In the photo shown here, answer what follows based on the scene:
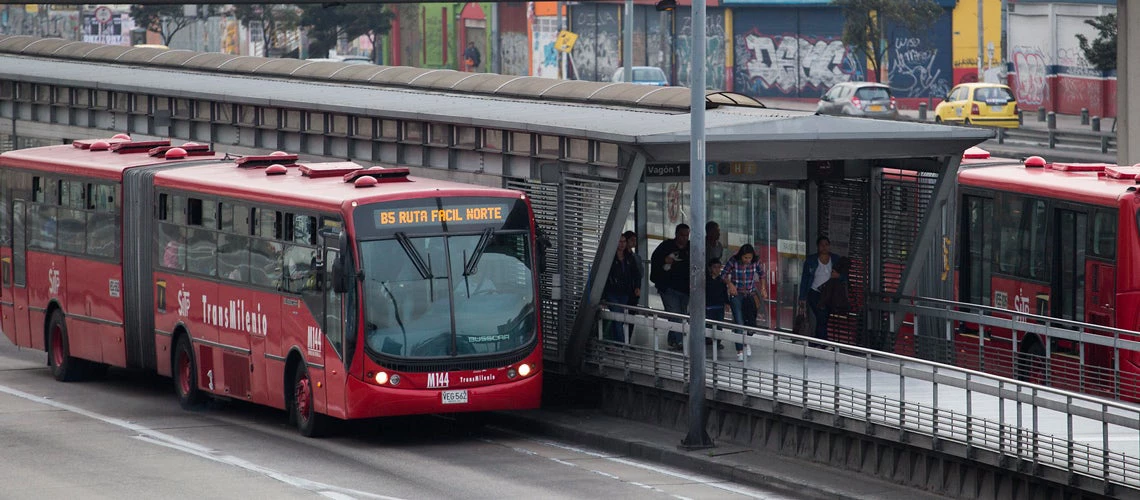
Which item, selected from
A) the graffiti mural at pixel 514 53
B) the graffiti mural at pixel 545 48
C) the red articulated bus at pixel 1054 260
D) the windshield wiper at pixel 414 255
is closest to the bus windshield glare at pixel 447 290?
the windshield wiper at pixel 414 255

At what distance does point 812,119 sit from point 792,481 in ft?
15.4

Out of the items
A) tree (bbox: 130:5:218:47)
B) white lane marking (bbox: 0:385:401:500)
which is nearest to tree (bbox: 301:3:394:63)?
tree (bbox: 130:5:218:47)

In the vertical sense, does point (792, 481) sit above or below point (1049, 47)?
below

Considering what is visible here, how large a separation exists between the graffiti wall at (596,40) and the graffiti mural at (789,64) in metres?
6.12

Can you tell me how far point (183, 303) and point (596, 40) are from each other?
197ft

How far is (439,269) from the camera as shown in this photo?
1900cm

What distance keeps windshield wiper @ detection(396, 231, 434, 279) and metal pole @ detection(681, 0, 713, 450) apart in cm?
264

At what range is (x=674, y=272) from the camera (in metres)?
21.3

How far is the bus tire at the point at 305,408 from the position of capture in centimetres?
1967

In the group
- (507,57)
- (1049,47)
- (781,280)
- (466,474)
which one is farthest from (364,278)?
(507,57)

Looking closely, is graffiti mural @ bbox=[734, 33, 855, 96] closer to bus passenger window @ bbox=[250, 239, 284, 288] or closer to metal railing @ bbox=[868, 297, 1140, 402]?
metal railing @ bbox=[868, 297, 1140, 402]

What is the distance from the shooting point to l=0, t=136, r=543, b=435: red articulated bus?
18.8 meters

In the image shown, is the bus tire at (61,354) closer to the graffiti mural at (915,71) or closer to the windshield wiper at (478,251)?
the windshield wiper at (478,251)

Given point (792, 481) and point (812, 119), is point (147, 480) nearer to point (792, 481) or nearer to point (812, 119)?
point (792, 481)
